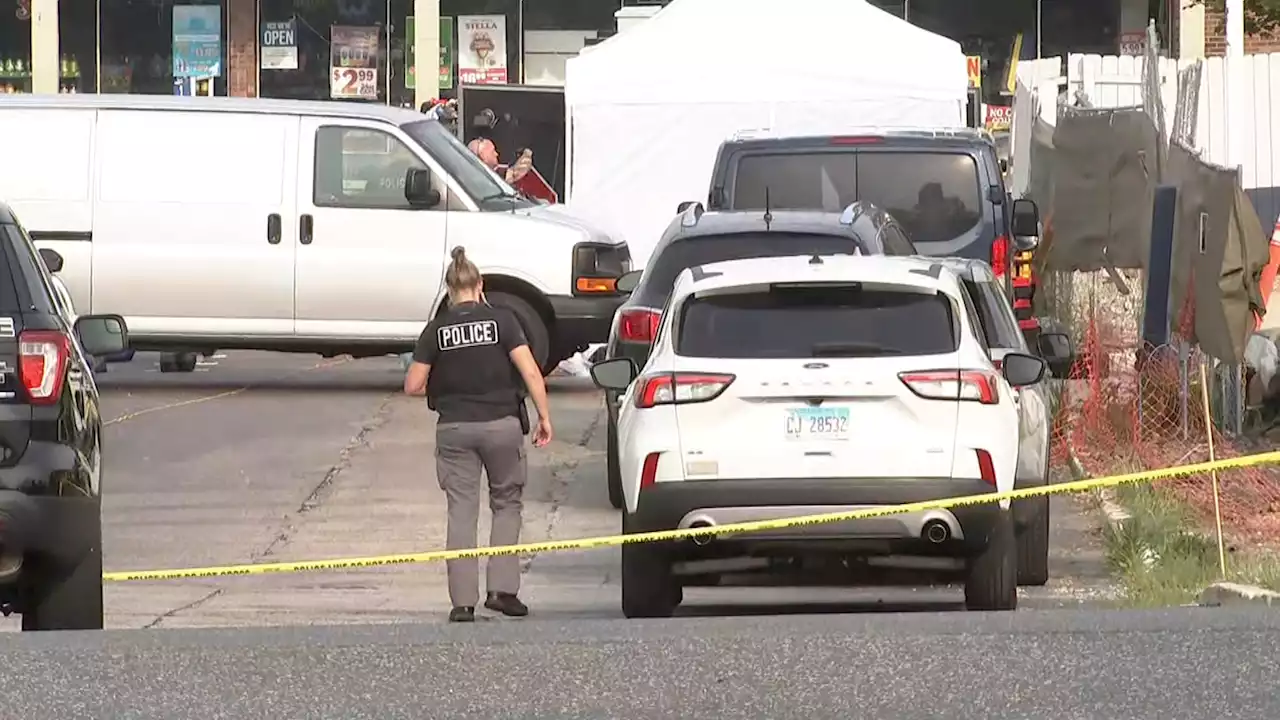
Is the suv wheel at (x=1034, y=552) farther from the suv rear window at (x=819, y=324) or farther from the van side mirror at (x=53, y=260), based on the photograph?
the van side mirror at (x=53, y=260)

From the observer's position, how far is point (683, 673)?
721 centimetres

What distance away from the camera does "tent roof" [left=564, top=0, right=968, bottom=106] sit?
836 inches

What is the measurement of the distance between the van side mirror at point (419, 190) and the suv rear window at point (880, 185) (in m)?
3.21

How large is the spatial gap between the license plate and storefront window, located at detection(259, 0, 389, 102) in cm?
2622

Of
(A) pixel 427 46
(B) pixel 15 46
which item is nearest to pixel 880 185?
(A) pixel 427 46

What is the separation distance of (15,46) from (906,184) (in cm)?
2249

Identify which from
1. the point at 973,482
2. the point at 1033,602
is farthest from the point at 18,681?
the point at 1033,602

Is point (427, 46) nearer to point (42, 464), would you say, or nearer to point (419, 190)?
point (419, 190)

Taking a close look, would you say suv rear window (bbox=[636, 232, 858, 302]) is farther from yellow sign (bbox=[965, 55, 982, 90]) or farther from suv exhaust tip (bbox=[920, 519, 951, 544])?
yellow sign (bbox=[965, 55, 982, 90])

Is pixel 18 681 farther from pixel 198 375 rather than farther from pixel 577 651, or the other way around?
pixel 198 375

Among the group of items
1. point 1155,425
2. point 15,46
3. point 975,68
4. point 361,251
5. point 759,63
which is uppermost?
point 15,46

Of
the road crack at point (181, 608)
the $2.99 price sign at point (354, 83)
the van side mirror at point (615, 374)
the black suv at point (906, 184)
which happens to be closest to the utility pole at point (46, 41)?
the $2.99 price sign at point (354, 83)

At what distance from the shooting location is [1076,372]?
52.7 feet

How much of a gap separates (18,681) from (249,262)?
11159 mm
